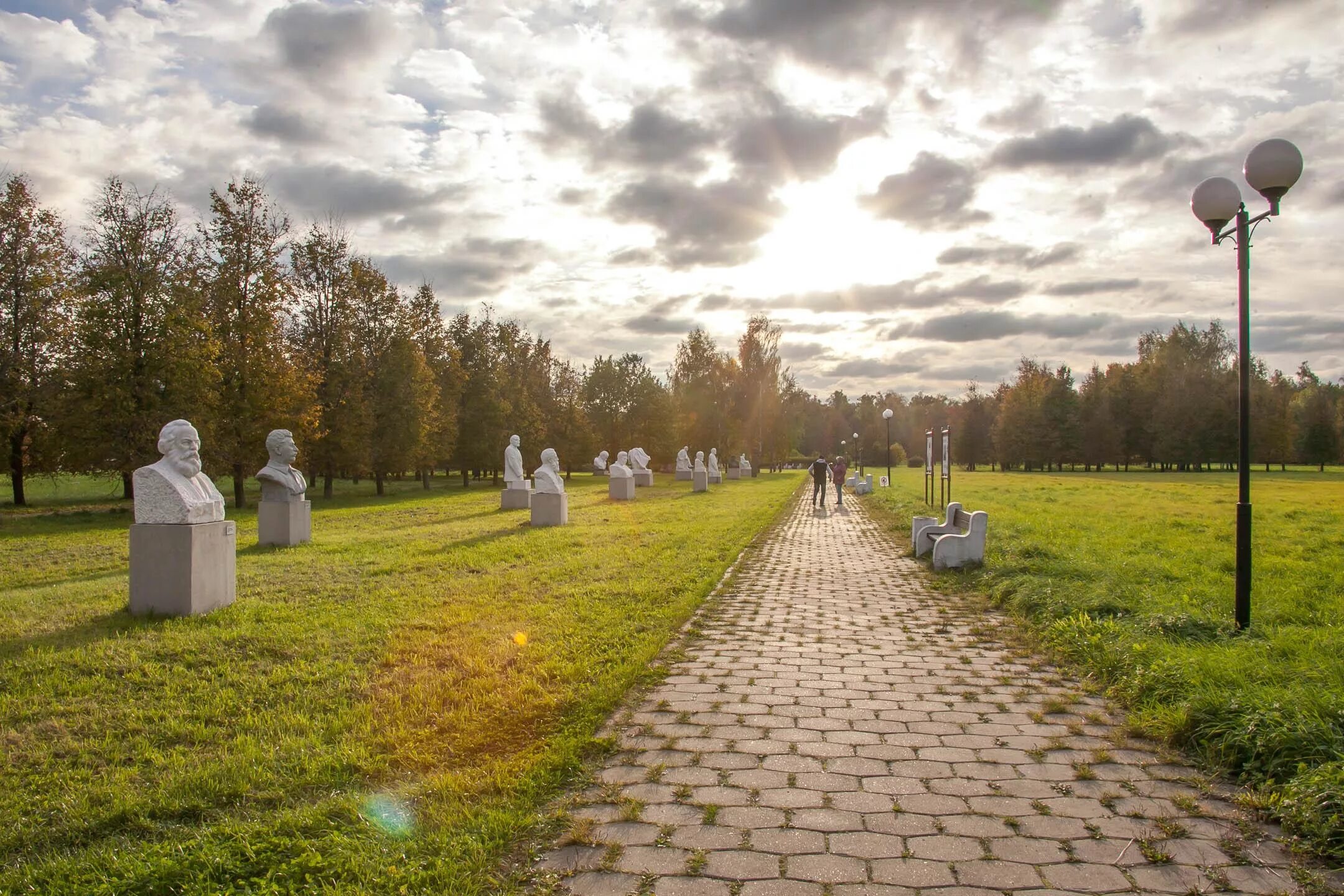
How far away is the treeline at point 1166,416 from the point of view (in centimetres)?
5950

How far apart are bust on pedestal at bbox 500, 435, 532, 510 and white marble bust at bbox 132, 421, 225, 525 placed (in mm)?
12350

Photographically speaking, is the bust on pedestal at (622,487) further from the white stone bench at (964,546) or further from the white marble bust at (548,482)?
the white stone bench at (964,546)

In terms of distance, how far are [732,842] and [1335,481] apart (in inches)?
2047

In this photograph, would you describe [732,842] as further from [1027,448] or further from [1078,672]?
[1027,448]

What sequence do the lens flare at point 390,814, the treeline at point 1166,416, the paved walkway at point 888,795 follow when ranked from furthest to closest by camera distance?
the treeline at point 1166,416 < the lens flare at point 390,814 < the paved walkway at point 888,795

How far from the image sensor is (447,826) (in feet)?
10.4

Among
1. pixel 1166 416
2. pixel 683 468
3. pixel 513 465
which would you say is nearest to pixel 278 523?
pixel 513 465

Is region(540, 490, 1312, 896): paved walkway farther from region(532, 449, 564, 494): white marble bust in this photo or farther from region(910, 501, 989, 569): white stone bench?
region(532, 449, 564, 494): white marble bust

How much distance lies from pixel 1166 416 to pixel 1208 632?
6434cm

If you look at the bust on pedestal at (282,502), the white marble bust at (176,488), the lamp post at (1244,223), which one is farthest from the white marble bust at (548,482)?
the lamp post at (1244,223)

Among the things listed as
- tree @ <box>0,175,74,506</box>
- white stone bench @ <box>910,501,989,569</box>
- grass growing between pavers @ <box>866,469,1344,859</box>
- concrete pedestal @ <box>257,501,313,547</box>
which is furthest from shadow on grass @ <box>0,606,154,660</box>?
tree @ <box>0,175,74,506</box>

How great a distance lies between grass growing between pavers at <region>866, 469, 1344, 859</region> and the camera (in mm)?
3604

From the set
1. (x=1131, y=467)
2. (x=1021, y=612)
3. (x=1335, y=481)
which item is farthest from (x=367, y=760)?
(x=1131, y=467)

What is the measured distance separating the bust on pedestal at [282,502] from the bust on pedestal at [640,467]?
2020 centimetres
